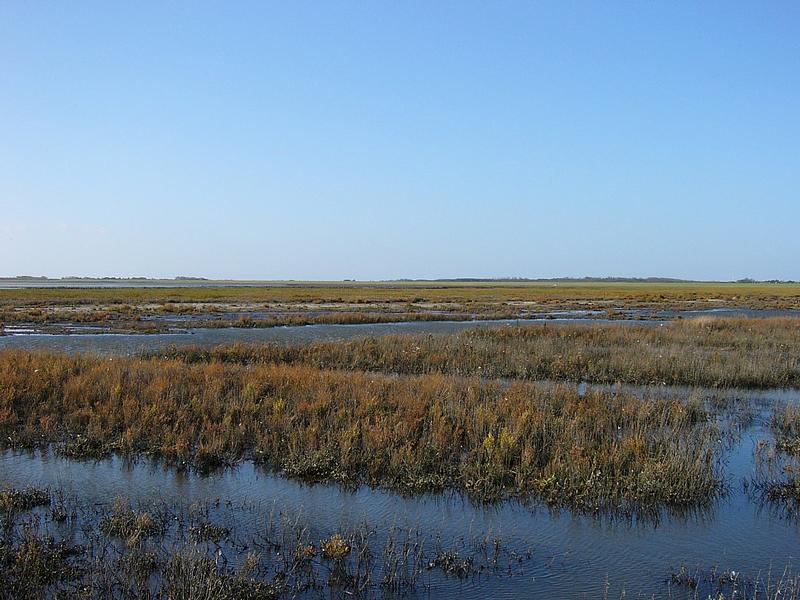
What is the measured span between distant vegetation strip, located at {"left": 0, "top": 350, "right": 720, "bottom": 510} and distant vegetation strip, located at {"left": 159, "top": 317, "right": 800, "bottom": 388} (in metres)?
5.46

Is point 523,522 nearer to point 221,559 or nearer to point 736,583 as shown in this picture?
point 736,583

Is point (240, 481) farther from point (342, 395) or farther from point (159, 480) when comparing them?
point (342, 395)

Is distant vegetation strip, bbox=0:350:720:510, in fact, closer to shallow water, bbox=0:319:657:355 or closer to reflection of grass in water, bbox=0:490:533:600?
reflection of grass in water, bbox=0:490:533:600

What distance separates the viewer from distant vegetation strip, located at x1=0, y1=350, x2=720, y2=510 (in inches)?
415

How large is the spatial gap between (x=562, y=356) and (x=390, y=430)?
13136mm

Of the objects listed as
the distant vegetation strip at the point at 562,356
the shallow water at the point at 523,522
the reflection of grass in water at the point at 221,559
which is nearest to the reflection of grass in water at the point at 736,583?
the shallow water at the point at 523,522

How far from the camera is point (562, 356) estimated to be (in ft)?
79.2

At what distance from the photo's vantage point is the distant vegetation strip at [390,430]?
10.5 metres

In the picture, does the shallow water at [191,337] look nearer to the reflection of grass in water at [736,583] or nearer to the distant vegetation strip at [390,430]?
the distant vegetation strip at [390,430]

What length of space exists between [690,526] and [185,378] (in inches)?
501

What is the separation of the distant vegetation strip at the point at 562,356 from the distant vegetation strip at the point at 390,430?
5465mm

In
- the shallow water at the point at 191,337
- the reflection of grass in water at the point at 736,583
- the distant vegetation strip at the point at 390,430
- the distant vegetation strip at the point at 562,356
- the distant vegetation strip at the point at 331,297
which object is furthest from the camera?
the distant vegetation strip at the point at 331,297

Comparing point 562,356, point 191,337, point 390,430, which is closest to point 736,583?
point 390,430

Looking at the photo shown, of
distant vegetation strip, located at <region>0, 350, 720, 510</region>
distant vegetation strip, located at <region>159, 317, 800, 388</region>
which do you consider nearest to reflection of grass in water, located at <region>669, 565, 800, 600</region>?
distant vegetation strip, located at <region>0, 350, 720, 510</region>
